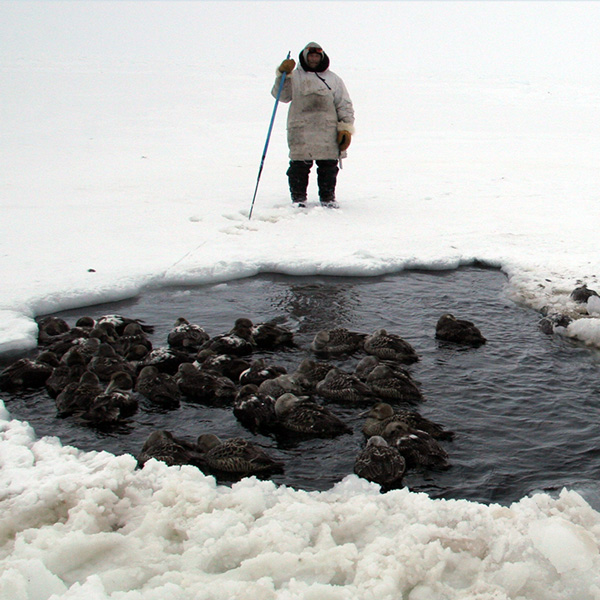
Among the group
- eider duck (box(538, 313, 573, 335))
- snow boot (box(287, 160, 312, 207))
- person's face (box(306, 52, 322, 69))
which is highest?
person's face (box(306, 52, 322, 69))

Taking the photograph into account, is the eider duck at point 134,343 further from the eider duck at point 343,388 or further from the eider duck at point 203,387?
the eider duck at point 343,388

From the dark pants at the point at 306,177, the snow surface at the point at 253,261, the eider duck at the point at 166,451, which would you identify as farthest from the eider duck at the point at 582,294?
the dark pants at the point at 306,177

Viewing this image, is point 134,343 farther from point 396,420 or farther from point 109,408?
point 396,420

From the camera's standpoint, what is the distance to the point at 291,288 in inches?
357

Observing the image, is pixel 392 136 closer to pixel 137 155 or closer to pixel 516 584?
pixel 137 155

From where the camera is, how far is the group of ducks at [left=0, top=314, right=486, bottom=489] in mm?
5133

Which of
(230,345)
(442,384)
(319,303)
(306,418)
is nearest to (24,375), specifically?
(230,345)

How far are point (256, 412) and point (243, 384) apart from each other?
0.74m

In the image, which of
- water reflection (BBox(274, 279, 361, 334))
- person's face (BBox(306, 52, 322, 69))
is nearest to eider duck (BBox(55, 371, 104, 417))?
water reflection (BBox(274, 279, 361, 334))

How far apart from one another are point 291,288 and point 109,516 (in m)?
4.95

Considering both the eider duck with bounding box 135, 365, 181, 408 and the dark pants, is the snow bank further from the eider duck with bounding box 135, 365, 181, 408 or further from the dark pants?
the dark pants

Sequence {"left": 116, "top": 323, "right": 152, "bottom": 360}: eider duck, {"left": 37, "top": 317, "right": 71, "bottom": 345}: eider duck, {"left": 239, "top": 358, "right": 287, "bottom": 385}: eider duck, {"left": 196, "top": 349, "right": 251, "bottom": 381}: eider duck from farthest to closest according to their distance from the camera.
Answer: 1. {"left": 37, "top": 317, "right": 71, "bottom": 345}: eider duck
2. {"left": 116, "top": 323, "right": 152, "bottom": 360}: eider duck
3. {"left": 196, "top": 349, "right": 251, "bottom": 381}: eider duck
4. {"left": 239, "top": 358, "right": 287, "bottom": 385}: eider duck

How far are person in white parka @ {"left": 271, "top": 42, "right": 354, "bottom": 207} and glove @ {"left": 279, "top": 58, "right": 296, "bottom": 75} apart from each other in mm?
17

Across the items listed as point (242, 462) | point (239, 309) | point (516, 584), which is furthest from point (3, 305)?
point (516, 584)
